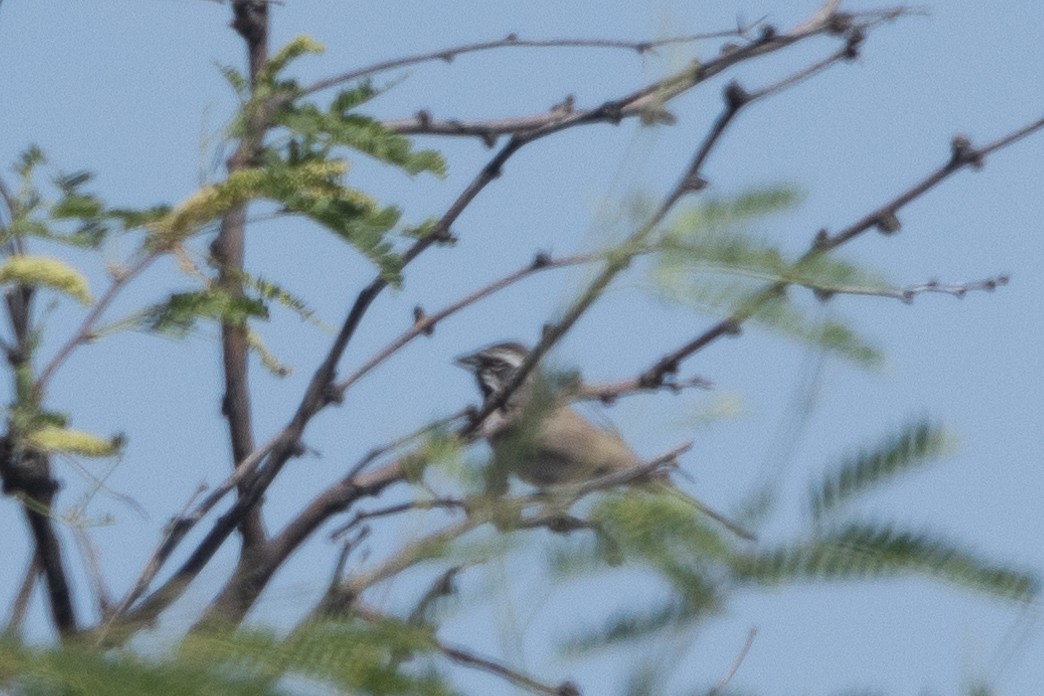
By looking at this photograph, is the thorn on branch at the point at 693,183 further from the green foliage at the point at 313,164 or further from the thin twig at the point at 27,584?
the thin twig at the point at 27,584

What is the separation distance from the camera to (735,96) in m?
2.70

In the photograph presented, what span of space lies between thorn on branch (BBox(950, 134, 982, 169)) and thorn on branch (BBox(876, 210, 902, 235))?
122 mm

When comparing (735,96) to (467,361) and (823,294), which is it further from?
(467,361)

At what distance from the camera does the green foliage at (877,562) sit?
2.23 m

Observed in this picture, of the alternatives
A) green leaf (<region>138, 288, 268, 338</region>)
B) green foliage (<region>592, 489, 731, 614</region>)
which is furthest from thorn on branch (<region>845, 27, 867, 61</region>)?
green leaf (<region>138, 288, 268, 338</region>)

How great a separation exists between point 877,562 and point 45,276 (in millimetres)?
1834

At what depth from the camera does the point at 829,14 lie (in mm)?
3180

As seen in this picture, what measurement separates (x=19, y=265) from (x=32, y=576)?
632 millimetres

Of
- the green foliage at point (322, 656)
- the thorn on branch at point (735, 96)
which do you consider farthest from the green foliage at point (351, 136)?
the green foliage at point (322, 656)

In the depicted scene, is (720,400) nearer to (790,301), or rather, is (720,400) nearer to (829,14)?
(790,301)

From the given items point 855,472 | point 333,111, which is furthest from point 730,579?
point 333,111

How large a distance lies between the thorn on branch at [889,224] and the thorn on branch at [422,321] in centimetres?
109

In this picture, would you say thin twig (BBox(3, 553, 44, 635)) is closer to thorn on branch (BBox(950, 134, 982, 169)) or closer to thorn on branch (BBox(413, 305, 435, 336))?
thorn on branch (BBox(413, 305, 435, 336))

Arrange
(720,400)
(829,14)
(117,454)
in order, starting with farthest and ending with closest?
(117,454), (829,14), (720,400)
